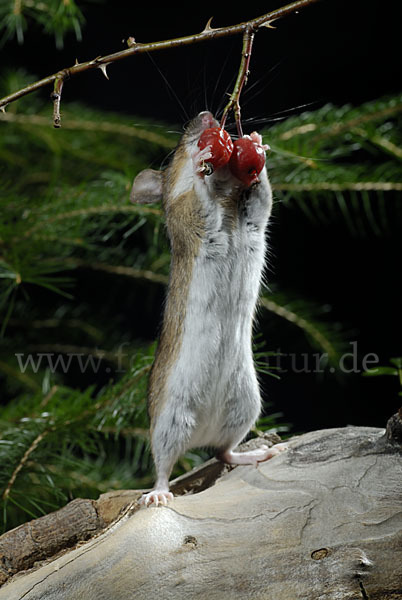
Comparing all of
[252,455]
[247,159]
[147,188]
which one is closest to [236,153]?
[247,159]

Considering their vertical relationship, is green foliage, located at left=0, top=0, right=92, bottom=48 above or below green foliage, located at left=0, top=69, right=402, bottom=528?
above

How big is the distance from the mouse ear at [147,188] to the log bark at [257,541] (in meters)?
0.52

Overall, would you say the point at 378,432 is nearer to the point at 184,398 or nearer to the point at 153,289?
the point at 184,398

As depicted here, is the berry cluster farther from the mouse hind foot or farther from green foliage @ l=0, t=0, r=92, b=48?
green foliage @ l=0, t=0, r=92, b=48

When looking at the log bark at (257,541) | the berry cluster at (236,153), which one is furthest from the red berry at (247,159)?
the log bark at (257,541)

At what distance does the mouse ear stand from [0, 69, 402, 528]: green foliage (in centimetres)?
10

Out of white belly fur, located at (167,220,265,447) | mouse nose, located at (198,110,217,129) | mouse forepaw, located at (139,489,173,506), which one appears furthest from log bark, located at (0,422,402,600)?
Result: mouse nose, located at (198,110,217,129)

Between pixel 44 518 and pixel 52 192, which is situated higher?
pixel 52 192

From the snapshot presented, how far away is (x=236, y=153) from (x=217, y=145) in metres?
0.05

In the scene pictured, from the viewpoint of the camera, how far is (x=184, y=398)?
1.12 meters

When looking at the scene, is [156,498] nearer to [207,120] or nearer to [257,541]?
[257,541]

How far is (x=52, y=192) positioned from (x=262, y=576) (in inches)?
40.9

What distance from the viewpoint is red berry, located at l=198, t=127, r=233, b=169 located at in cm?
101

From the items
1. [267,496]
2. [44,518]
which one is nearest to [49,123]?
[44,518]
